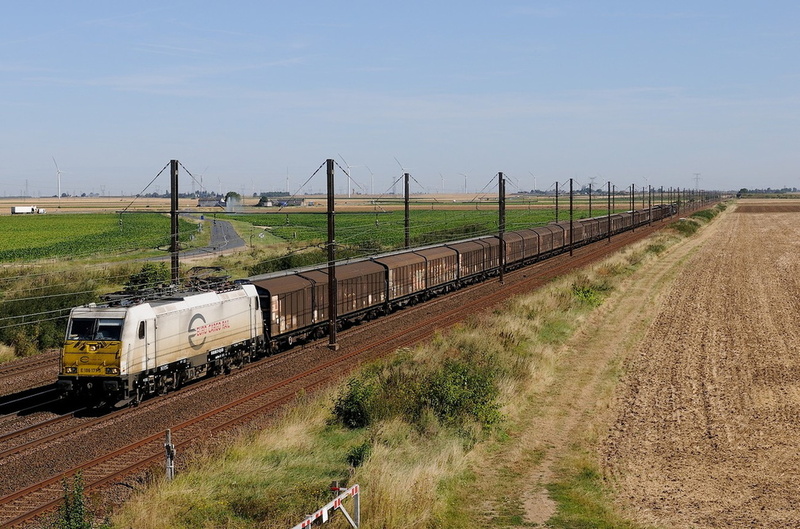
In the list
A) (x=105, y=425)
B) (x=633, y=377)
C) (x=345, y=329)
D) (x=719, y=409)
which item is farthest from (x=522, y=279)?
(x=105, y=425)

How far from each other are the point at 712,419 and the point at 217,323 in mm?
17062

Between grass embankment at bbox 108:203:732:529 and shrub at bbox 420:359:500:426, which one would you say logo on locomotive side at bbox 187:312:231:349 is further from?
shrub at bbox 420:359:500:426

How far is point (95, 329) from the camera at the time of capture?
25297mm

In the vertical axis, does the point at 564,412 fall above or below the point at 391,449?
below

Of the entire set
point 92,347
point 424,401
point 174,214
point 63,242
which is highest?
point 174,214

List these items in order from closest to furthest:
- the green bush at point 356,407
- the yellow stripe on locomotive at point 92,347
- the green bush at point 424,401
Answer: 1. the green bush at point 424,401
2. the green bush at point 356,407
3. the yellow stripe on locomotive at point 92,347

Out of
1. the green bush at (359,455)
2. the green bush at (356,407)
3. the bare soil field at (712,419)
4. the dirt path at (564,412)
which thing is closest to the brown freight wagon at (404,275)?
the dirt path at (564,412)

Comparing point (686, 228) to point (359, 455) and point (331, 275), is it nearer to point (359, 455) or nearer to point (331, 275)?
point (331, 275)

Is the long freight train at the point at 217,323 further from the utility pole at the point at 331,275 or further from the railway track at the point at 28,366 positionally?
the railway track at the point at 28,366

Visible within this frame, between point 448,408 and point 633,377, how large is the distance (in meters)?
10.6

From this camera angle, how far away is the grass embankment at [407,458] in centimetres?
1504

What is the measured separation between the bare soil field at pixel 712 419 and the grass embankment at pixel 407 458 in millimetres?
1291

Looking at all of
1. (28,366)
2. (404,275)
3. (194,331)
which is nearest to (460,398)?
(194,331)

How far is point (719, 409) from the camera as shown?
25031 mm
